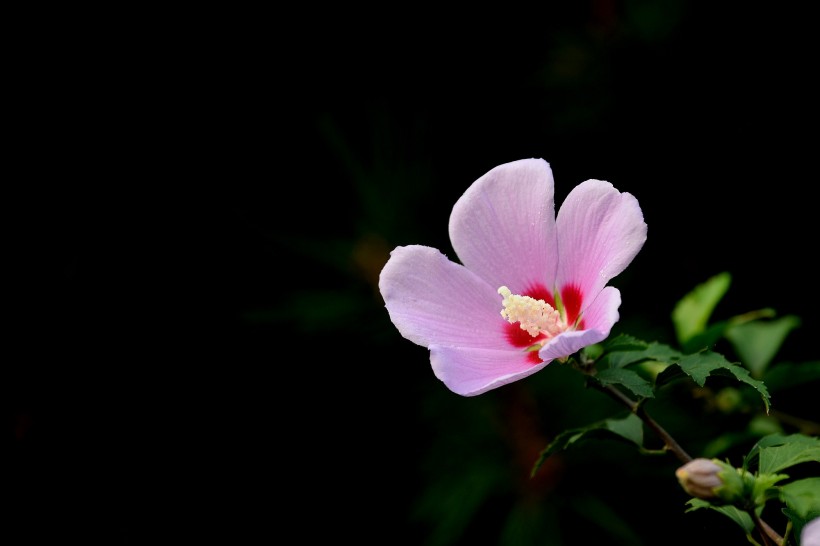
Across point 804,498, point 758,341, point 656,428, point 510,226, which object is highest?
point 510,226

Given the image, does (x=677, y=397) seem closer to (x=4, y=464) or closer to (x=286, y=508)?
(x=286, y=508)

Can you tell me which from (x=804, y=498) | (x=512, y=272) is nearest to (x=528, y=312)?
(x=512, y=272)

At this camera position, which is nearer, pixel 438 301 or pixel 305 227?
pixel 438 301

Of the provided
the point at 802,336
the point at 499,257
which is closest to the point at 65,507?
the point at 499,257

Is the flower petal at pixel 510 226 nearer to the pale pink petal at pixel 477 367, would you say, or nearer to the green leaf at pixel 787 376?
the pale pink petal at pixel 477 367

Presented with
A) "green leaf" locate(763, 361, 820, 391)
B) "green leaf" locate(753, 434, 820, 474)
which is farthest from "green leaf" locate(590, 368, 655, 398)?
"green leaf" locate(763, 361, 820, 391)

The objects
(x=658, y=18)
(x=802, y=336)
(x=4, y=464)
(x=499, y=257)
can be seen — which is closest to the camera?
(x=499, y=257)

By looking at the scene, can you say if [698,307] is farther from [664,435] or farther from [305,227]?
[305,227]
